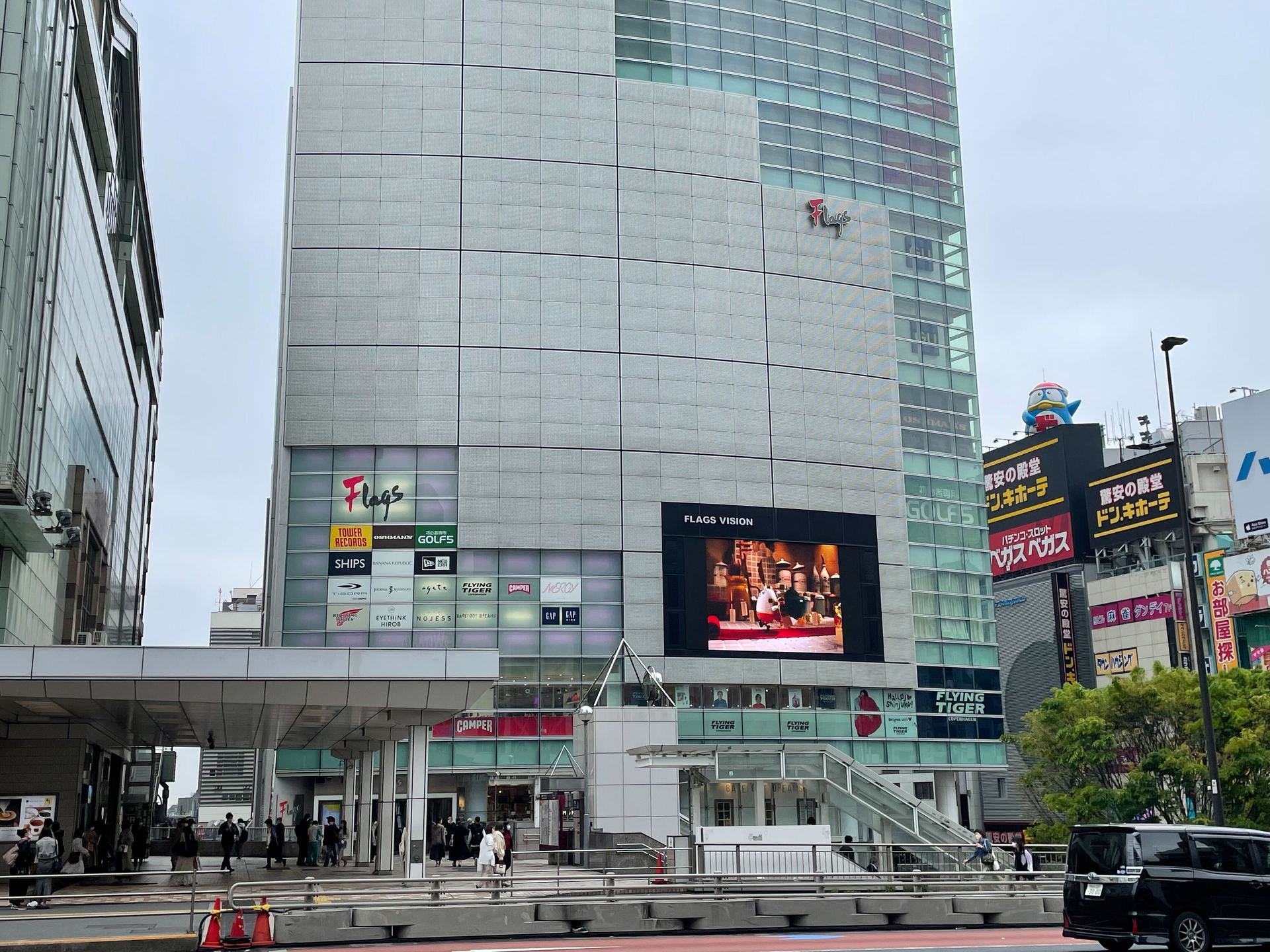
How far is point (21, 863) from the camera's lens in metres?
30.2

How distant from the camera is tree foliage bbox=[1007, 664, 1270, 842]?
145 feet

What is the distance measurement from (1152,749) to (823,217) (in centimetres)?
3283

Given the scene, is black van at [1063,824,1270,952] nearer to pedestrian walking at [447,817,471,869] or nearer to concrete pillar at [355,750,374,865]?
concrete pillar at [355,750,374,865]

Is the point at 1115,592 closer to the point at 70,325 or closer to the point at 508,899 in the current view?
the point at 70,325

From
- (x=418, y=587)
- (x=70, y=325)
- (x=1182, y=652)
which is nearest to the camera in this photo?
(x=70, y=325)

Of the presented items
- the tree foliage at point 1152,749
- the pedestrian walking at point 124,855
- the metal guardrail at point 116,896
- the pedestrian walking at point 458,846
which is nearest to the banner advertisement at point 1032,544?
the tree foliage at point 1152,749

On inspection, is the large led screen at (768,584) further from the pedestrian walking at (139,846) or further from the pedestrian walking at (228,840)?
the pedestrian walking at (139,846)

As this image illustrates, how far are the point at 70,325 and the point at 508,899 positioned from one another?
37379 millimetres

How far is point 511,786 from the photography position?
198 ft

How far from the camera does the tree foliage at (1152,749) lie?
145 feet

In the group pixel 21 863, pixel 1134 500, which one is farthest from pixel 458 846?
pixel 1134 500

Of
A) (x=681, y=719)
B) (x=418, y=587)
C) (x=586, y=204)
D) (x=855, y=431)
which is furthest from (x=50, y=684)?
(x=855, y=431)

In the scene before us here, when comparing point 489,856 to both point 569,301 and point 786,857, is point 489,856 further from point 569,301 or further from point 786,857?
point 569,301

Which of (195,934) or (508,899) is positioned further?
(508,899)
